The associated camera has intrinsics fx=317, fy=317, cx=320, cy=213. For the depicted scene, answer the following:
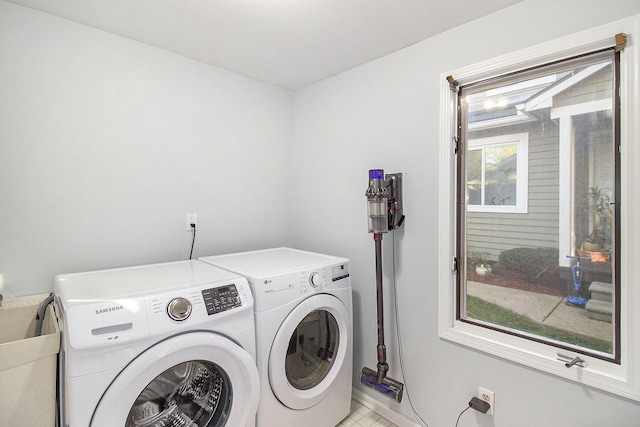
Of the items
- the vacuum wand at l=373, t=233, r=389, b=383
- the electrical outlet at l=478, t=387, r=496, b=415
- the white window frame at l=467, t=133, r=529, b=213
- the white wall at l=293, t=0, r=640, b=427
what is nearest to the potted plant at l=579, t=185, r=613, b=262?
the white window frame at l=467, t=133, r=529, b=213

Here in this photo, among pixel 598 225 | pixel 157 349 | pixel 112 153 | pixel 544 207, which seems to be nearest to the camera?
pixel 157 349

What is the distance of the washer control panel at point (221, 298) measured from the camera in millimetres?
1357

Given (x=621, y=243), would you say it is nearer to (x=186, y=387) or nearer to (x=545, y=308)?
(x=545, y=308)

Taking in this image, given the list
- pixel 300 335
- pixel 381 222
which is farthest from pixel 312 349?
pixel 381 222

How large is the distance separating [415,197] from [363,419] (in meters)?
1.44

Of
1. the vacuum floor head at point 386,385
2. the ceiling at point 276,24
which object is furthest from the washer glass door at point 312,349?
the ceiling at point 276,24

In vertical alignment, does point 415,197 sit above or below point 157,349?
above

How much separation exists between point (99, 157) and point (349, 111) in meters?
1.58

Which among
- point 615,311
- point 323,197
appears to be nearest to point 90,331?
point 323,197

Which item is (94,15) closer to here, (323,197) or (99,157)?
(99,157)

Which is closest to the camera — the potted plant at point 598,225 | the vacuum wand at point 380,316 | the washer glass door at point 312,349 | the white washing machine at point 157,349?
the white washing machine at point 157,349

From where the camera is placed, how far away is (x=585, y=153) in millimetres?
1392

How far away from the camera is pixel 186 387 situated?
1390mm

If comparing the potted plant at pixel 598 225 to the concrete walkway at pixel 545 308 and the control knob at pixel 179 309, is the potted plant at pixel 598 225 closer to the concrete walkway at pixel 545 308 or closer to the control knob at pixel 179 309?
the concrete walkway at pixel 545 308
